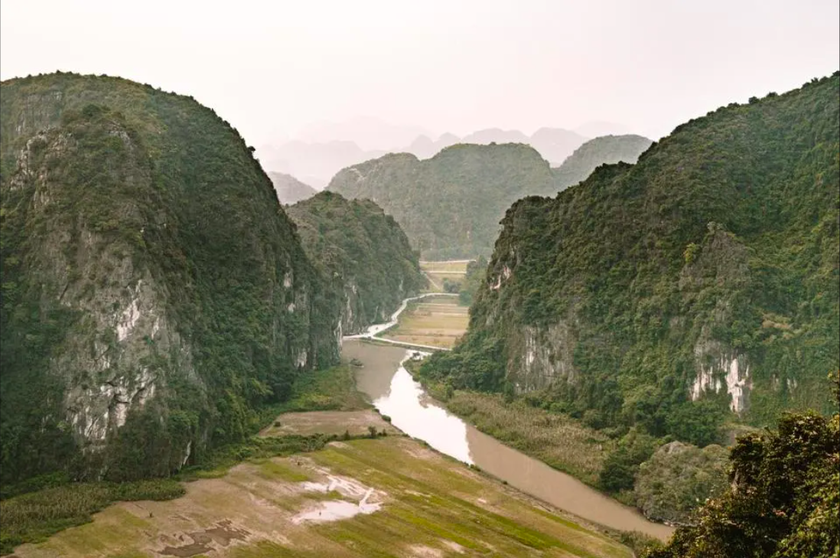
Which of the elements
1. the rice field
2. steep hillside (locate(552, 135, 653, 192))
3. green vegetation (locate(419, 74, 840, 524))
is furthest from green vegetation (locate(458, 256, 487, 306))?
steep hillside (locate(552, 135, 653, 192))

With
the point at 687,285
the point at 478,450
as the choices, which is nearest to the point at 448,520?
the point at 478,450

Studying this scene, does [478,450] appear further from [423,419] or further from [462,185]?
[462,185]

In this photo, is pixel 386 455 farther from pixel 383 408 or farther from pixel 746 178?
pixel 746 178

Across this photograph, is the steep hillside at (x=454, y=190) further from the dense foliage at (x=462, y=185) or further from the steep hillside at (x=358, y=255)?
the steep hillside at (x=358, y=255)

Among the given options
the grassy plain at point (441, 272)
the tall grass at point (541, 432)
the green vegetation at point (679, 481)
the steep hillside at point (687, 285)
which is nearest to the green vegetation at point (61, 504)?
the tall grass at point (541, 432)

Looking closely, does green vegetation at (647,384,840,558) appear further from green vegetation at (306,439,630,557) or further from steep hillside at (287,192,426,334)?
steep hillside at (287,192,426,334)

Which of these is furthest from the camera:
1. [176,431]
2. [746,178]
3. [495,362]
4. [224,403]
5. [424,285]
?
[424,285]

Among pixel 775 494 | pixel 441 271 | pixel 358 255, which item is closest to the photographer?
pixel 775 494

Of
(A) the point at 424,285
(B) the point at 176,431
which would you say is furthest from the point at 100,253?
(A) the point at 424,285
